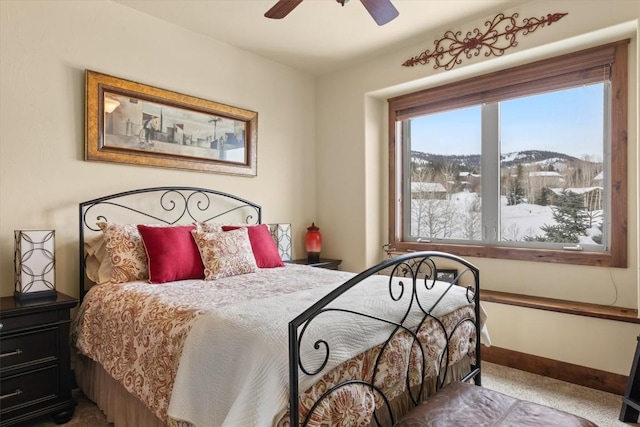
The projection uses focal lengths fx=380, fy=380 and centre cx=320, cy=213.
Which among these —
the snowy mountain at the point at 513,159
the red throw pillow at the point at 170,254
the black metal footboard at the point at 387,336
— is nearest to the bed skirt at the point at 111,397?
the red throw pillow at the point at 170,254

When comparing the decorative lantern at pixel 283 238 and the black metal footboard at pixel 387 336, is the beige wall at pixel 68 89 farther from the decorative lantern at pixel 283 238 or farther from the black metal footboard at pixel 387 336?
the black metal footboard at pixel 387 336

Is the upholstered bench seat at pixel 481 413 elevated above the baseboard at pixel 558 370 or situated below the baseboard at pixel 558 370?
above

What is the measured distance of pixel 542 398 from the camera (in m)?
2.45

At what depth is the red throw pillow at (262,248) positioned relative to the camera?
3012 mm

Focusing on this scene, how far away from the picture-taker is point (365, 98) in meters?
3.99

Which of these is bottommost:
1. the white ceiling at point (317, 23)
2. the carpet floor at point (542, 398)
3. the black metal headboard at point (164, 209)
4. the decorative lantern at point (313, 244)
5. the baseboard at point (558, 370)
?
the carpet floor at point (542, 398)

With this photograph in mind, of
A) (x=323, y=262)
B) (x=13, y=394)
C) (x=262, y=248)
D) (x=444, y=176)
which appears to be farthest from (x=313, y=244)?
(x=13, y=394)

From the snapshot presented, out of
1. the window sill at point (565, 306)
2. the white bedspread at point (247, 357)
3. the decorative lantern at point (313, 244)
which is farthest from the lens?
the decorative lantern at point (313, 244)

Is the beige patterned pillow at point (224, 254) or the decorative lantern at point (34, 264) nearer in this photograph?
the decorative lantern at point (34, 264)

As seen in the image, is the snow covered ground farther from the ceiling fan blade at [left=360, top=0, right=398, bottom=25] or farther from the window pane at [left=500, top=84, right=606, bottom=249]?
the ceiling fan blade at [left=360, top=0, right=398, bottom=25]

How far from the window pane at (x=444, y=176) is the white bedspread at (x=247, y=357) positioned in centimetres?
223

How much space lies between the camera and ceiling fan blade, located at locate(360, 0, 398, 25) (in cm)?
215

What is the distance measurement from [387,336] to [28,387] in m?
1.98

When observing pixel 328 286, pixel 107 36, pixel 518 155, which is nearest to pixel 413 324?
pixel 328 286
